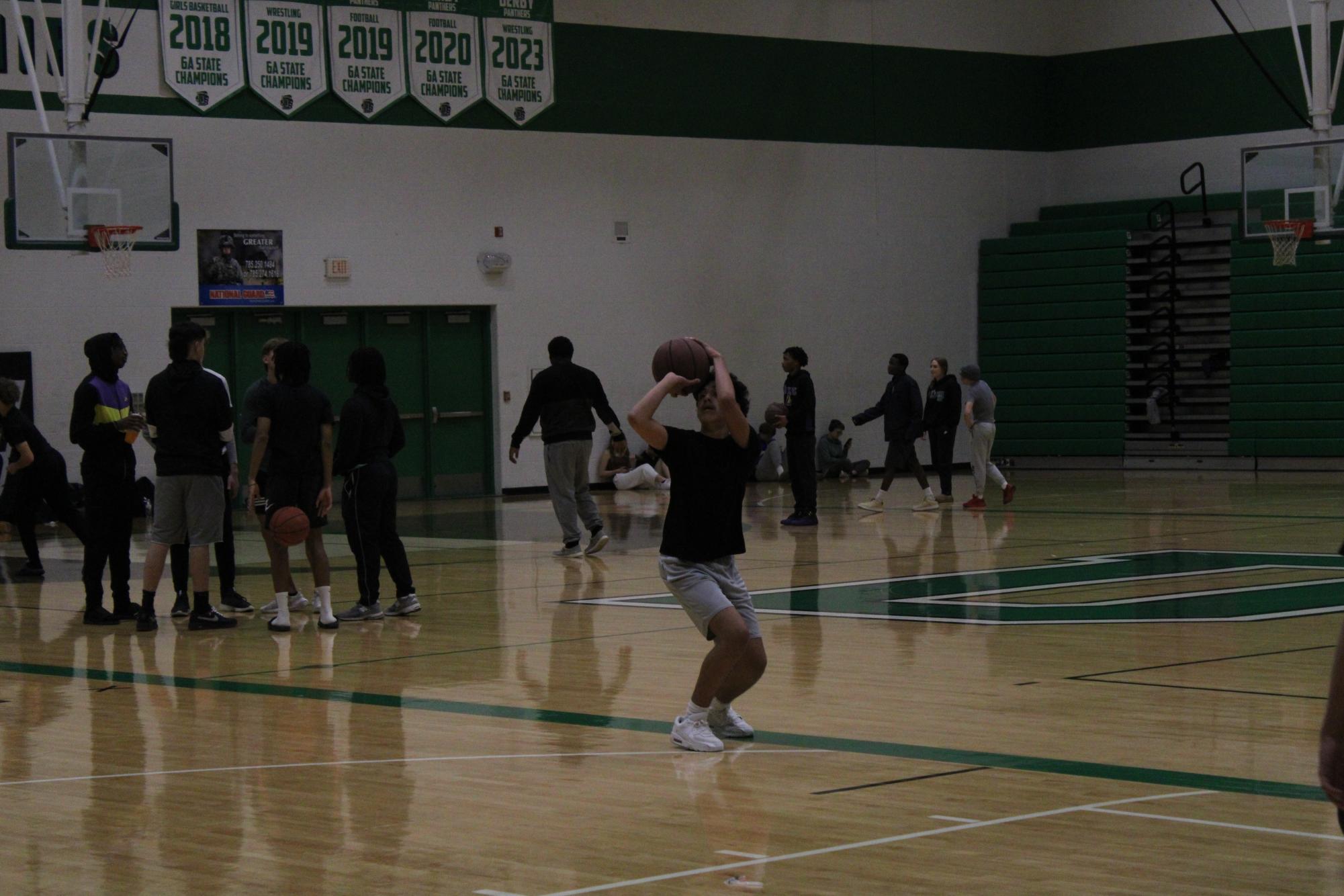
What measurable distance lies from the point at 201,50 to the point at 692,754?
18.5 m

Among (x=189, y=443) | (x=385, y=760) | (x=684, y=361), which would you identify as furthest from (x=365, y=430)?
(x=684, y=361)

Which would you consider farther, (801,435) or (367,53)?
(367,53)

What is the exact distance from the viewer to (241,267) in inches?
962

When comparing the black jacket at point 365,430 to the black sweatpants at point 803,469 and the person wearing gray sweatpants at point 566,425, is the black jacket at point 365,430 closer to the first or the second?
the person wearing gray sweatpants at point 566,425

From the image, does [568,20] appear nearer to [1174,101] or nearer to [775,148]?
[775,148]

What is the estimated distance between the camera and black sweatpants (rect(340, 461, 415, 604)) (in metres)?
12.6

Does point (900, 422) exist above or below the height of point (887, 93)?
below

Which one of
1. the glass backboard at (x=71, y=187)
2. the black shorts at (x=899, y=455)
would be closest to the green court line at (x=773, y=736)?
the glass backboard at (x=71, y=187)

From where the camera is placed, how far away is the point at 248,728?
28.3 feet

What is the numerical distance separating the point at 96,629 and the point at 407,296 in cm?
1375

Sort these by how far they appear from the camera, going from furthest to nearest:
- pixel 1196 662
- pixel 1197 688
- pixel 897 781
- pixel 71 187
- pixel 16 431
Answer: pixel 71 187, pixel 16 431, pixel 1196 662, pixel 1197 688, pixel 897 781

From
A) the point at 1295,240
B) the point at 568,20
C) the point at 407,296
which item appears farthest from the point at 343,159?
the point at 1295,240

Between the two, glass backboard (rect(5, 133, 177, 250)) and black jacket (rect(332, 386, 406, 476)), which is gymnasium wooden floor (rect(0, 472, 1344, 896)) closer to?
black jacket (rect(332, 386, 406, 476))

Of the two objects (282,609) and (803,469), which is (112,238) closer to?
(803,469)
